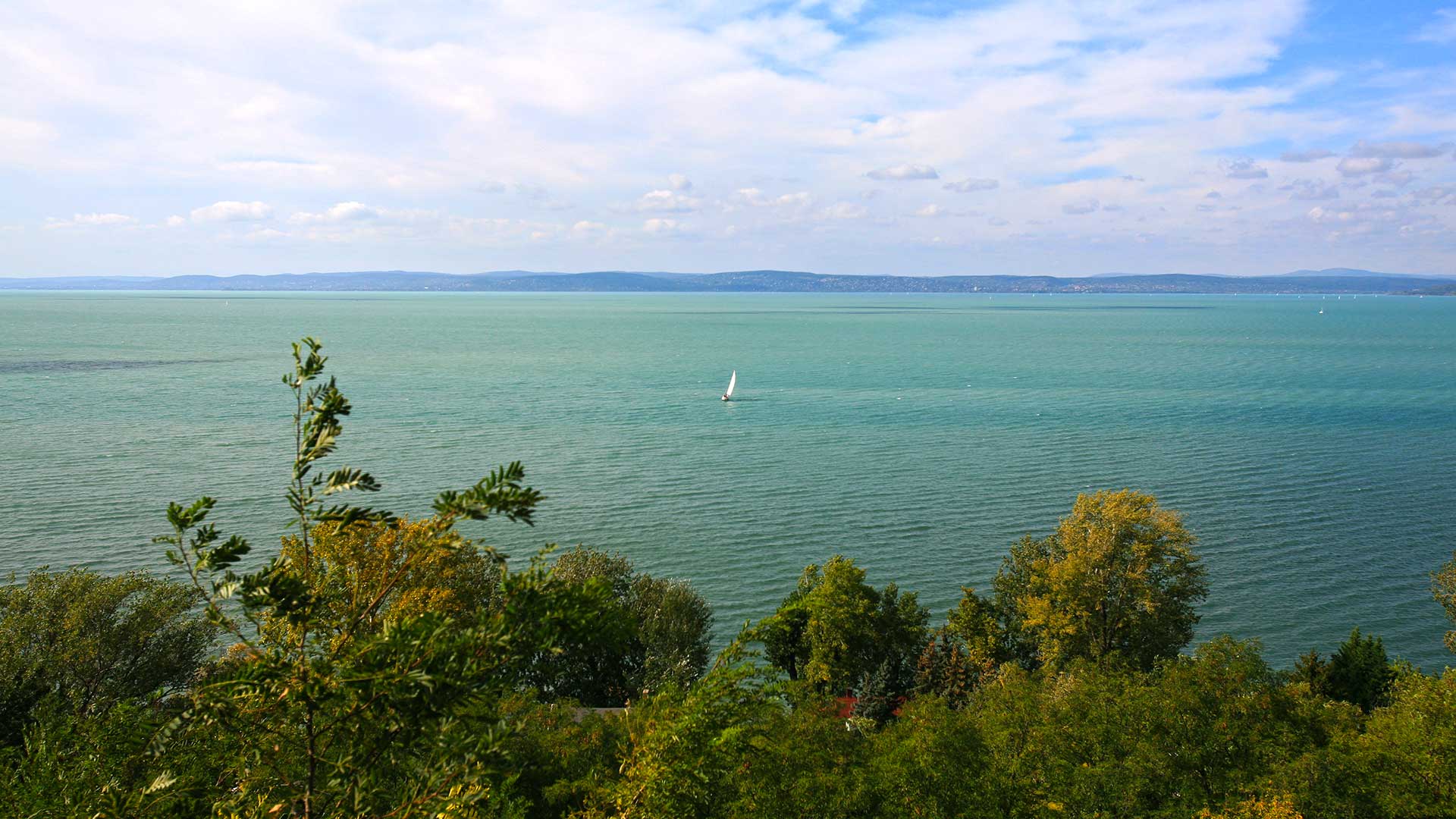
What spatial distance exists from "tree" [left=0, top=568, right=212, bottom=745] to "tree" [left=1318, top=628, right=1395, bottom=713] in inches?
1248

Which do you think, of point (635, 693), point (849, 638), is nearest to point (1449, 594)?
point (849, 638)

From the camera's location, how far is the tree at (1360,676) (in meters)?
26.1

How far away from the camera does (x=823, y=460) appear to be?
58.3m

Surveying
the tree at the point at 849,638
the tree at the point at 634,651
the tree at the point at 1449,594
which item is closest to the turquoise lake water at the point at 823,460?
the tree at the point at 1449,594

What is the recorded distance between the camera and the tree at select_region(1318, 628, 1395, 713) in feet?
85.5

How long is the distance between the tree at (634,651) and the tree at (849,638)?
8.70 ft

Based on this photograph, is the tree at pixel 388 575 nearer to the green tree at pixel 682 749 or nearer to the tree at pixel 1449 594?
the green tree at pixel 682 749

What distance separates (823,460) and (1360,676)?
34521 mm

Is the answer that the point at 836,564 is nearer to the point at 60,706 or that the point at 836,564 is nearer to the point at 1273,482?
the point at 60,706

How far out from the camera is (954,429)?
68812 millimetres

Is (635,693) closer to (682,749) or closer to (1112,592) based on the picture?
(1112,592)

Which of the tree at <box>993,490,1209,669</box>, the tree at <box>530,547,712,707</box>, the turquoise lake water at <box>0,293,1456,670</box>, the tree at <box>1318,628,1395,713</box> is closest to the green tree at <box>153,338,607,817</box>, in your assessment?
the tree at <box>530,547,712,707</box>

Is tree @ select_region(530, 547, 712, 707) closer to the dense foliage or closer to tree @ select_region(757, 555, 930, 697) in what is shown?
the dense foliage

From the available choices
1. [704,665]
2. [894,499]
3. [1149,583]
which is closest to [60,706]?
[704,665]
